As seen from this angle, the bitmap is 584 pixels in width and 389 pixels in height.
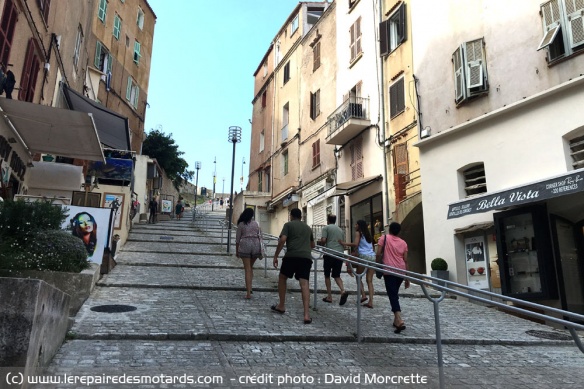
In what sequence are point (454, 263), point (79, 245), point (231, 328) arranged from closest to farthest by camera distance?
1. point (231, 328)
2. point (79, 245)
3. point (454, 263)

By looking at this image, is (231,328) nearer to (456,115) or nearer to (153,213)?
(456,115)

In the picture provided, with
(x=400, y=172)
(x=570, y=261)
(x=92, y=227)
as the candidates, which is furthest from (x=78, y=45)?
(x=570, y=261)

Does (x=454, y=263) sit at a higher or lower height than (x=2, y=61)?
lower

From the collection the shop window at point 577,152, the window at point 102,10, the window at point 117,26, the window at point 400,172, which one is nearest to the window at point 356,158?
the window at point 400,172

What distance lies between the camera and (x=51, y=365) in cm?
459

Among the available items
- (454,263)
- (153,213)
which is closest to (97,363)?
(454,263)

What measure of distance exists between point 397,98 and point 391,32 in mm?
2967

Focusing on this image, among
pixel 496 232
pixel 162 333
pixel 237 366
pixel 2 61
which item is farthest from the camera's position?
pixel 496 232

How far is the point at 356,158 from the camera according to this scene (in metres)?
20.6

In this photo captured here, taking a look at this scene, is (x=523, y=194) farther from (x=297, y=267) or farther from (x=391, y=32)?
(x=391, y=32)

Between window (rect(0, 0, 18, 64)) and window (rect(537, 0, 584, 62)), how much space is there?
11.6 meters

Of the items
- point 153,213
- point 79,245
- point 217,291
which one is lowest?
point 217,291

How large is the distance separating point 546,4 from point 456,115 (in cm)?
349

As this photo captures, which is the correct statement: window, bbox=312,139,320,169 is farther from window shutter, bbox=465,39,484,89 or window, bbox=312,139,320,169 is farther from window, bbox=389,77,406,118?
window shutter, bbox=465,39,484,89
